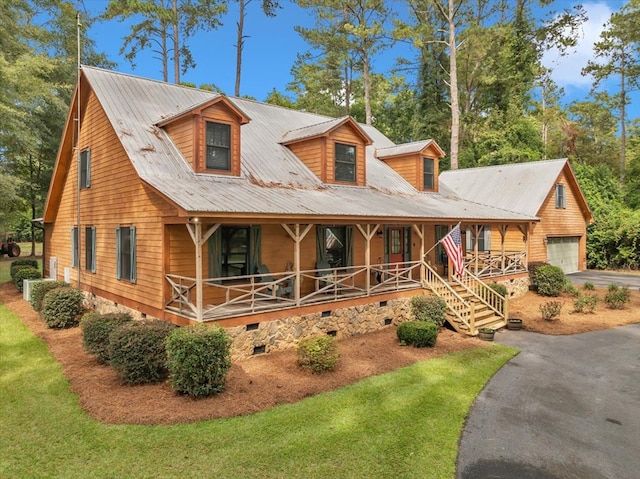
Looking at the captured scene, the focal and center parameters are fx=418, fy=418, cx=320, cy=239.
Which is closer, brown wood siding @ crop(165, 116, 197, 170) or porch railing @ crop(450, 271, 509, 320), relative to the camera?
brown wood siding @ crop(165, 116, 197, 170)

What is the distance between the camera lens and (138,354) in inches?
327

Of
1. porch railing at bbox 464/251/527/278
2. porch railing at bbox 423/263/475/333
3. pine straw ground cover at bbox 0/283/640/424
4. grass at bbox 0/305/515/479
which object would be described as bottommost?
grass at bbox 0/305/515/479

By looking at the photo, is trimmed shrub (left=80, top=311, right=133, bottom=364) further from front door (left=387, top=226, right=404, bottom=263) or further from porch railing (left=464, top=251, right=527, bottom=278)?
porch railing (left=464, top=251, right=527, bottom=278)

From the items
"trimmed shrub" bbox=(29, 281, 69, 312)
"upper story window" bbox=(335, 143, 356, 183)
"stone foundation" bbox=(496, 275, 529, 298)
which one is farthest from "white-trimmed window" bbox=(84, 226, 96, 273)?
"stone foundation" bbox=(496, 275, 529, 298)

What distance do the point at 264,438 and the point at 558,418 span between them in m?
5.19

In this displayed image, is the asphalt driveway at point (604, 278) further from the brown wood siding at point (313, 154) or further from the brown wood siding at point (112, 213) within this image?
Answer: the brown wood siding at point (112, 213)

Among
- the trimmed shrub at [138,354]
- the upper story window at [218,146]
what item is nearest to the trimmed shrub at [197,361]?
the trimmed shrub at [138,354]

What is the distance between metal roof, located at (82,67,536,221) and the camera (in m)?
10.7

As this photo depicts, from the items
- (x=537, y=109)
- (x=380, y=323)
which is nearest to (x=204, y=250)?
(x=380, y=323)

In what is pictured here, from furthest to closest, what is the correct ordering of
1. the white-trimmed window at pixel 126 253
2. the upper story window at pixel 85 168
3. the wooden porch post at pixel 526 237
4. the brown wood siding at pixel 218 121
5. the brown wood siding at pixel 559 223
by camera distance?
the brown wood siding at pixel 559 223, the wooden porch post at pixel 526 237, the upper story window at pixel 85 168, the brown wood siding at pixel 218 121, the white-trimmed window at pixel 126 253

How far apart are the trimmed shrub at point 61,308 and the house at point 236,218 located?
2.89 feet

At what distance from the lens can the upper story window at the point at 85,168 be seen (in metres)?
14.8

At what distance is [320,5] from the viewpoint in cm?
3475

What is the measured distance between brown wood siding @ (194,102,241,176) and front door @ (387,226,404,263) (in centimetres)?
701
